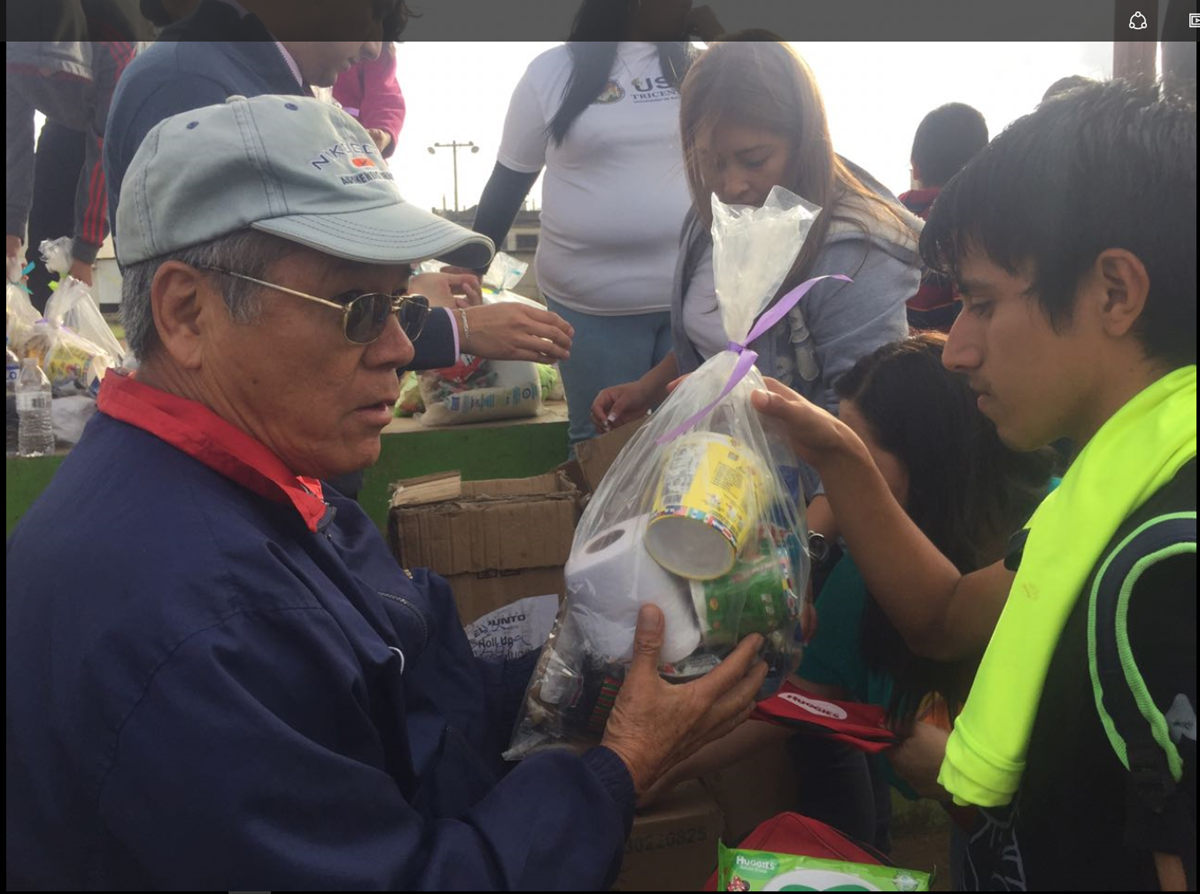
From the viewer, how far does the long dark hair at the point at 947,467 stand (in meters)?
1.95

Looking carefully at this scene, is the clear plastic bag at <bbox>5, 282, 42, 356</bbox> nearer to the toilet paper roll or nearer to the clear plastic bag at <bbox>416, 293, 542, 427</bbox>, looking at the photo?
the clear plastic bag at <bbox>416, 293, 542, 427</bbox>

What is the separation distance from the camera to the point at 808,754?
7.18ft

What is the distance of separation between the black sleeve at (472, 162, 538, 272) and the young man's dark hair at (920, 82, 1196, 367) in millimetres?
2301

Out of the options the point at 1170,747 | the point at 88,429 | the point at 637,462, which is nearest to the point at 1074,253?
the point at 1170,747

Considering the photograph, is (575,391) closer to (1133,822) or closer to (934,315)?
(934,315)

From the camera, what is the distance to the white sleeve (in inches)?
125

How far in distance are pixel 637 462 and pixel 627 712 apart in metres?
0.47

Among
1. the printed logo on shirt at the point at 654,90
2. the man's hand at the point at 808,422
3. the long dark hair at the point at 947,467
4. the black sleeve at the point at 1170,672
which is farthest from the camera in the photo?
the printed logo on shirt at the point at 654,90

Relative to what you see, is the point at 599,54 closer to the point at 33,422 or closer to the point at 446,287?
the point at 446,287

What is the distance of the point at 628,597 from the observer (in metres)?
1.50

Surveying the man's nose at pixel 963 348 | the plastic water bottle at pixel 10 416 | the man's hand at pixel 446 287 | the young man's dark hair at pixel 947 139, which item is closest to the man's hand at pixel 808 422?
the man's nose at pixel 963 348

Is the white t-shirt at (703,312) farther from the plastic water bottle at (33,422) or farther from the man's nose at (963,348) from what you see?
the plastic water bottle at (33,422)

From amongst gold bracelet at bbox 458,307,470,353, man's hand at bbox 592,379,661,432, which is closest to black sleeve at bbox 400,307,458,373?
gold bracelet at bbox 458,307,470,353

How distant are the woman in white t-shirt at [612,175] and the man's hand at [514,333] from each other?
0.71 metres
